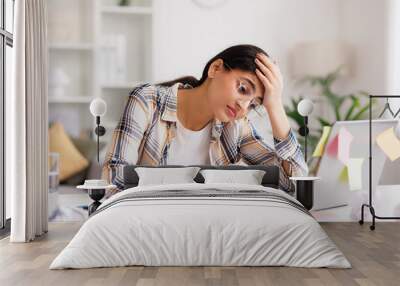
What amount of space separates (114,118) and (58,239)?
1.65m

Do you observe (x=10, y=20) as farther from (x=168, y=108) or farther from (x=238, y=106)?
(x=238, y=106)

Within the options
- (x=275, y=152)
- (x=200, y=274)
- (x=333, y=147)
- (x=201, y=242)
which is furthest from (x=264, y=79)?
(x=200, y=274)

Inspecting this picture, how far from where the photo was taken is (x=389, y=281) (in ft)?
12.7

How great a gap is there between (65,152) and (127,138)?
28.0 inches

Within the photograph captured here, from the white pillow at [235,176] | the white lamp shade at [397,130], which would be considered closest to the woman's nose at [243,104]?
the white pillow at [235,176]

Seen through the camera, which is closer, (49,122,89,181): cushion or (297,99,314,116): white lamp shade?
(297,99,314,116): white lamp shade

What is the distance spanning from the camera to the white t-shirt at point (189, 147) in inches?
263

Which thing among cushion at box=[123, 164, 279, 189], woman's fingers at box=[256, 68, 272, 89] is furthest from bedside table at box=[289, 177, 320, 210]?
woman's fingers at box=[256, 68, 272, 89]

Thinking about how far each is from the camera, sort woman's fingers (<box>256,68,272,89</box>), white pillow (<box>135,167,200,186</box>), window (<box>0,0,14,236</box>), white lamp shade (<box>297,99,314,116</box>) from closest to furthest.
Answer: window (<box>0,0,14,236</box>) → white pillow (<box>135,167,200,186</box>) → white lamp shade (<box>297,99,314,116</box>) → woman's fingers (<box>256,68,272,89</box>)

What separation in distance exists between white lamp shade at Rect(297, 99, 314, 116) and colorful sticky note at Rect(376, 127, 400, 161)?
830 millimetres

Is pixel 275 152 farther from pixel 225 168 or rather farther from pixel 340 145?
pixel 340 145

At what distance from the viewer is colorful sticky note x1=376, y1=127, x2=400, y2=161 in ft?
22.1

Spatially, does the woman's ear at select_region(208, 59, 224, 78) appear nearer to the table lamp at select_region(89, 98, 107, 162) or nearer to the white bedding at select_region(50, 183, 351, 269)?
the table lamp at select_region(89, 98, 107, 162)

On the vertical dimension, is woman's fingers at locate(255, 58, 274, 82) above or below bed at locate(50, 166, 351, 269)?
above
